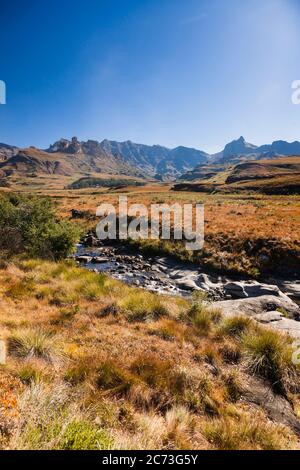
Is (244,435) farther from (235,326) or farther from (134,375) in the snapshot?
(235,326)

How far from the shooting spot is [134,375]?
21.2ft

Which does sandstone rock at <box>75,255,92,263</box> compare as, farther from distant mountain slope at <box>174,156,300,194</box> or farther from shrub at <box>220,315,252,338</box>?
distant mountain slope at <box>174,156,300,194</box>

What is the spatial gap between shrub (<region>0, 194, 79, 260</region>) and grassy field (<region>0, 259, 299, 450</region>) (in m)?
7.45

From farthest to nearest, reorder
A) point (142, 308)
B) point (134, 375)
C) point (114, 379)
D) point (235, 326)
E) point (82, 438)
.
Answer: point (142, 308) → point (235, 326) → point (134, 375) → point (114, 379) → point (82, 438)

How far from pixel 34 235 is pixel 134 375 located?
1473 centimetres

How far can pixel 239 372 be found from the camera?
286 inches

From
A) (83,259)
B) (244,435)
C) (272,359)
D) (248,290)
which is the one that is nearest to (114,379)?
(244,435)

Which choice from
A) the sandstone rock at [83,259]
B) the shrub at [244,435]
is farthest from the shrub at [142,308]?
the sandstone rock at [83,259]

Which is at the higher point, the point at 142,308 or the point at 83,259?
the point at 142,308

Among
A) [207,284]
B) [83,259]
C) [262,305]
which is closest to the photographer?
[262,305]

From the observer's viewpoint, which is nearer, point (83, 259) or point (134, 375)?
point (134, 375)

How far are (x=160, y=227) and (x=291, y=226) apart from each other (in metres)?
13.9

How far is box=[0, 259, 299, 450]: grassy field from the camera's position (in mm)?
4641

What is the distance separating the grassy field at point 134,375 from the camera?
15.2 ft
